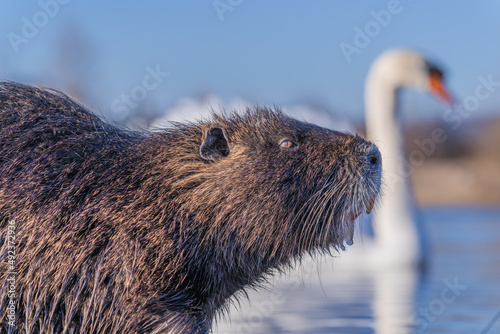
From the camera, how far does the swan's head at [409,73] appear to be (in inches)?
477

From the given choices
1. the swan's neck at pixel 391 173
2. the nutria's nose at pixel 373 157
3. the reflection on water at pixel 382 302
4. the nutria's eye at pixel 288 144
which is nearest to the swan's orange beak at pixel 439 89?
the swan's neck at pixel 391 173

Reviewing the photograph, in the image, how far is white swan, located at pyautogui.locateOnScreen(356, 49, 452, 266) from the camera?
1057 centimetres

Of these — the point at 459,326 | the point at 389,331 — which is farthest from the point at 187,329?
the point at 459,326

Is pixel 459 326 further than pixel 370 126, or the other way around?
pixel 370 126

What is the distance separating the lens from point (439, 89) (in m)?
12.4

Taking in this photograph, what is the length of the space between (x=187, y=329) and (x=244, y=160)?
0.87 metres

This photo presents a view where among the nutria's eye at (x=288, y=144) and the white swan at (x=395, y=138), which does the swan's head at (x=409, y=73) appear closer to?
the white swan at (x=395, y=138)

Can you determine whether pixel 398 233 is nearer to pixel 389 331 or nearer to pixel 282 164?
pixel 389 331

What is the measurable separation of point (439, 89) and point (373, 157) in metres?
8.43

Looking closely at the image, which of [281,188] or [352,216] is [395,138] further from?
[281,188]

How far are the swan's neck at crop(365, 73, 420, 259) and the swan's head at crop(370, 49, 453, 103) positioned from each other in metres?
0.07

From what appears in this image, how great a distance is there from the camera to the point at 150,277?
406cm

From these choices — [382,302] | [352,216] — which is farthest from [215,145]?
[382,302]

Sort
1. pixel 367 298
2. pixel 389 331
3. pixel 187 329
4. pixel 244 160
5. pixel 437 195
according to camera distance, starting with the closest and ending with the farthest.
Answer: pixel 187 329 < pixel 244 160 < pixel 389 331 < pixel 367 298 < pixel 437 195
